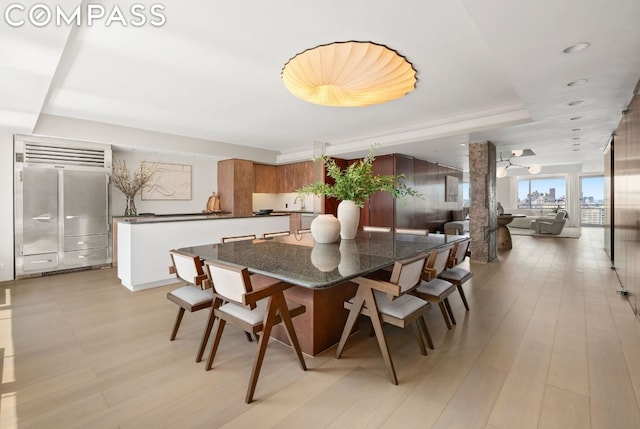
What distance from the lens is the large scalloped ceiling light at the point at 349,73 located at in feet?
6.78

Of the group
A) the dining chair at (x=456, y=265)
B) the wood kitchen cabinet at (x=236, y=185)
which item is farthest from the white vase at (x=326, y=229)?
the wood kitchen cabinet at (x=236, y=185)

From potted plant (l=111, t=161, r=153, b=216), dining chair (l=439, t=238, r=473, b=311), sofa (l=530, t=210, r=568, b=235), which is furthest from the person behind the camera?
sofa (l=530, t=210, r=568, b=235)

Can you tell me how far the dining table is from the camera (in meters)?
1.75

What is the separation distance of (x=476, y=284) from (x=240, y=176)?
539cm

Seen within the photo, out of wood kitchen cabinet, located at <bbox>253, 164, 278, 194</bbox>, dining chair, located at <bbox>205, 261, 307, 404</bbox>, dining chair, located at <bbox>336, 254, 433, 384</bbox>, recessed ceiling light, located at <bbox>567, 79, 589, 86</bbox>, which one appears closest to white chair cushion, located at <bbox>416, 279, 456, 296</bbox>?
dining chair, located at <bbox>336, 254, 433, 384</bbox>

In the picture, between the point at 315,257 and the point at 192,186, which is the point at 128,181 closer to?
the point at 192,186

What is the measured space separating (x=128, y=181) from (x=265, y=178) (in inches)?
127

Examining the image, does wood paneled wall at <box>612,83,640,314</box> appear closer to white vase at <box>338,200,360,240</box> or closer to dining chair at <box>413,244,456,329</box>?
dining chair at <box>413,244,456,329</box>

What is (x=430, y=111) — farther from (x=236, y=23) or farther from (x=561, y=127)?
(x=236, y=23)

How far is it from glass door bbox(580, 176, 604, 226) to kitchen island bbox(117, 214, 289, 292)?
14155 millimetres

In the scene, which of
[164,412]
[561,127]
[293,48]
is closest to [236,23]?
[293,48]

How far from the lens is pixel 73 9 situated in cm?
175

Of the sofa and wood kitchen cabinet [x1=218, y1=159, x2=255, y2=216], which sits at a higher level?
wood kitchen cabinet [x1=218, y1=159, x2=255, y2=216]

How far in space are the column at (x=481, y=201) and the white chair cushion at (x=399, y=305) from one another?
3913 millimetres
